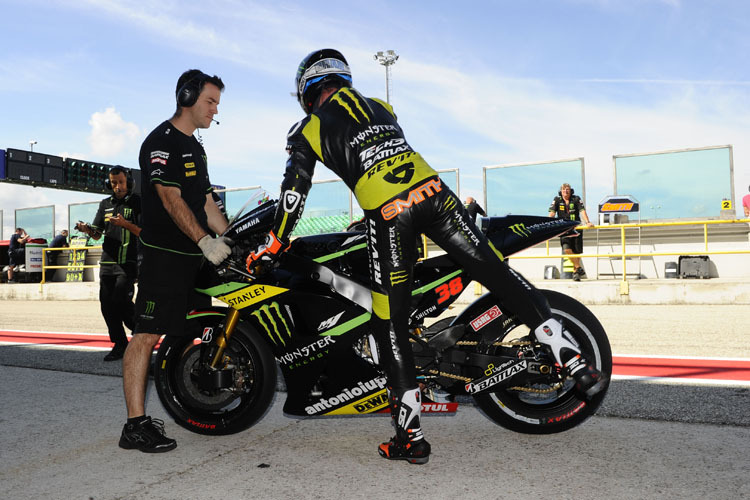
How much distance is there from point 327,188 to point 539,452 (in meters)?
17.1

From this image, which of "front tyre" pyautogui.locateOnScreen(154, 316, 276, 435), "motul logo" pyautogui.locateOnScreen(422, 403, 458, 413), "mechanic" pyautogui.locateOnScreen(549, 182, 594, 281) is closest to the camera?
"motul logo" pyautogui.locateOnScreen(422, 403, 458, 413)

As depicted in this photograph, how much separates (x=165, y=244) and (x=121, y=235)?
292cm

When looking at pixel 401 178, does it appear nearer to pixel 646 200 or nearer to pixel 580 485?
pixel 580 485

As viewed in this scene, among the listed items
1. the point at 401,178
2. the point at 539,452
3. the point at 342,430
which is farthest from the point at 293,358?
the point at 539,452

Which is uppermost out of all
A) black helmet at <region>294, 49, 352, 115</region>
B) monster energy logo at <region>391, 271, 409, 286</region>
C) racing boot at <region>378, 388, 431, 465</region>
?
black helmet at <region>294, 49, 352, 115</region>

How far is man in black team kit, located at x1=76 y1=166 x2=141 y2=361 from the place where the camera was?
580cm

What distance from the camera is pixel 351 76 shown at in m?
3.04

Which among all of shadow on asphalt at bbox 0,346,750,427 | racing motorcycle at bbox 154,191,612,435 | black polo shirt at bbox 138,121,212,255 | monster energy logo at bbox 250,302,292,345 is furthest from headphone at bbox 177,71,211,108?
shadow on asphalt at bbox 0,346,750,427

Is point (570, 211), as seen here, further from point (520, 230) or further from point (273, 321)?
point (273, 321)

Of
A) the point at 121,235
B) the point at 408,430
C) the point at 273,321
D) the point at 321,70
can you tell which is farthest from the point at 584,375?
the point at 121,235

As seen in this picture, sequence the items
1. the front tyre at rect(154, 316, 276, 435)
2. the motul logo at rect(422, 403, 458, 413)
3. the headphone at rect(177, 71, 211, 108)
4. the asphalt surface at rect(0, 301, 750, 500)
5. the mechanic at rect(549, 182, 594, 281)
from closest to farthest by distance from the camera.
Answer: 1. the asphalt surface at rect(0, 301, 750, 500)
2. the motul logo at rect(422, 403, 458, 413)
3. the front tyre at rect(154, 316, 276, 435)
4. the headphone at rect(177, 71, 211, 108)
5. the mechanic at rect(549, 182, 594, 281)

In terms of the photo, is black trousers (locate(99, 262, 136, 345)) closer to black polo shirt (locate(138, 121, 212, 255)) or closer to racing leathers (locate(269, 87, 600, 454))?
black polo shirt (locate(138, 121, 212, 255))

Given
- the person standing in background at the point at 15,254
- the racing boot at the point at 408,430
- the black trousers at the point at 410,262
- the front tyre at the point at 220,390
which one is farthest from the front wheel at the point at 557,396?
the person standing in background at the point at 15,254

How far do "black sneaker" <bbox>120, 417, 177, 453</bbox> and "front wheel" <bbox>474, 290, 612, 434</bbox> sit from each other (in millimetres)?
1558
